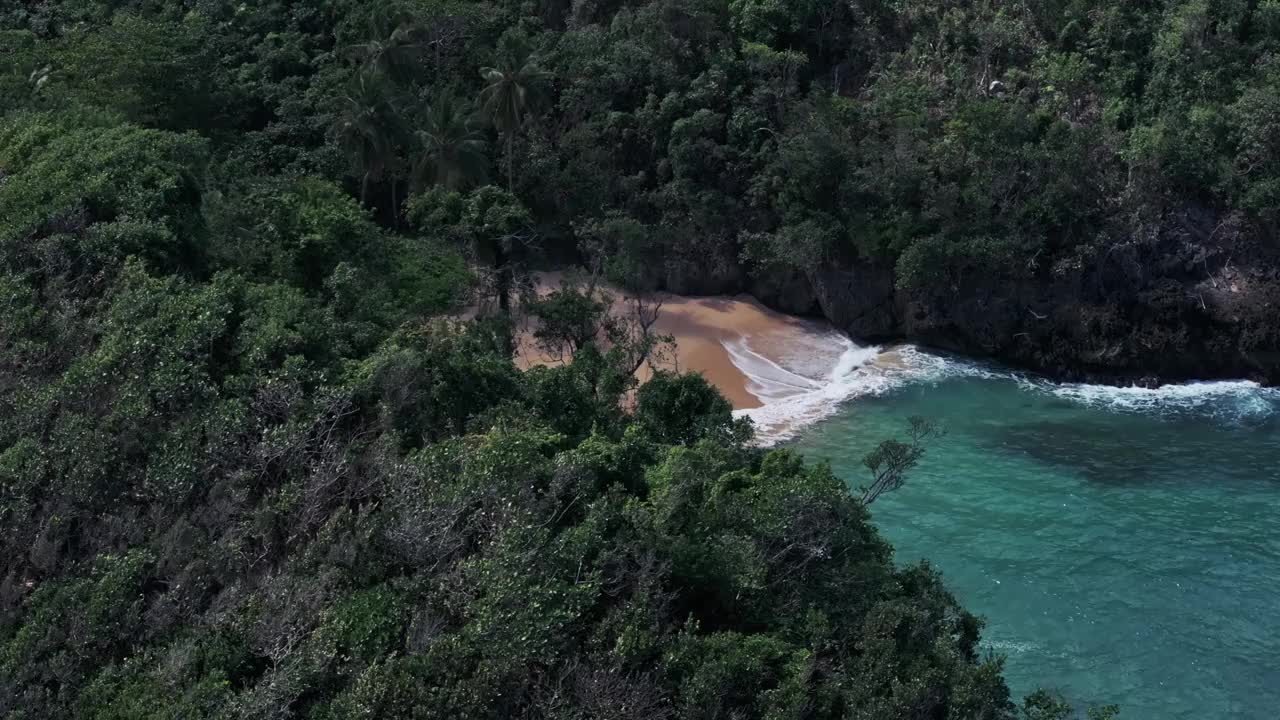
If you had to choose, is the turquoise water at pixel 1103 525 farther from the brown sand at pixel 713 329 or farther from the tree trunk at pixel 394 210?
the tree trunk at pixel 394 210

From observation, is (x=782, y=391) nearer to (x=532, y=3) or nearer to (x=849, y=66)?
(x=849, y=66)

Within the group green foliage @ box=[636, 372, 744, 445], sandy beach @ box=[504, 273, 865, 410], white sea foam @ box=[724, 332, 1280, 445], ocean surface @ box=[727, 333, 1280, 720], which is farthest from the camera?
sandy beach @ box=[504, 273, 865, 410]

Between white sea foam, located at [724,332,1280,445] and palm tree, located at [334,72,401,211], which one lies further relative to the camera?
palm tree, located at [334,72,401,211]

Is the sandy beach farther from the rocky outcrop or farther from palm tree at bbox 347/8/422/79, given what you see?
palm tree at bbox 347/8/422/79

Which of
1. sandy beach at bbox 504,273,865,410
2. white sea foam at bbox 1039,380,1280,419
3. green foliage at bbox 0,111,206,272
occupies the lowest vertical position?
white sea foam at bbox 1039,380,1280,419

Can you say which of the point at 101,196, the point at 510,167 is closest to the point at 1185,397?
the point at 510,167

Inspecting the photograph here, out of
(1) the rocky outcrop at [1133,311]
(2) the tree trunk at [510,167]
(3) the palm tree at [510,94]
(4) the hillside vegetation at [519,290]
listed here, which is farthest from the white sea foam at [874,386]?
(3) the palm tree at [510,94]

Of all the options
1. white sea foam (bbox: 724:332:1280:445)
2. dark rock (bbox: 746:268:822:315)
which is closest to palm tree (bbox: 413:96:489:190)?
dark rock (bbox: 746:268:822:315)
